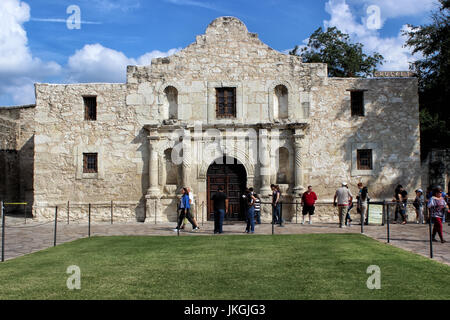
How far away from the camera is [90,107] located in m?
19.1

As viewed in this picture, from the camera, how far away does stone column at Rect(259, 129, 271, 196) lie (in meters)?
17.9

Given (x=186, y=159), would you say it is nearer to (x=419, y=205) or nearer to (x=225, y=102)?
(x=225, y=102)

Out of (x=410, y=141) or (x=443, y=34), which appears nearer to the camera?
(x=410, y=141)

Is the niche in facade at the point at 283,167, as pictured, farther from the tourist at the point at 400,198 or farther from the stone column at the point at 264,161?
the tourist at the point at 400,198

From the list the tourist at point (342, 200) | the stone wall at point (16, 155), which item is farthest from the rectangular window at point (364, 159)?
the stone wall at point (16, 155)

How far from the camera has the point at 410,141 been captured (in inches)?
725

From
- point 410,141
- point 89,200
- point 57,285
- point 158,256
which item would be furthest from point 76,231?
point 410,141

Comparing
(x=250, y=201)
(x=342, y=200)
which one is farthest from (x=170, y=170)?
(x=342, y=200)

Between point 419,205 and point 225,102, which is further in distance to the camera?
point 225,102

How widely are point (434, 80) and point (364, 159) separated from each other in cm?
778

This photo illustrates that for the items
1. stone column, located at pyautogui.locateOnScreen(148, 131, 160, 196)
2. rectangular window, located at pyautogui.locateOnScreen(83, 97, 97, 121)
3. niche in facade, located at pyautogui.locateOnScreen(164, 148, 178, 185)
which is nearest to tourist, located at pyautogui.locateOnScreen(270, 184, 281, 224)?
niche in facade, located at pyautogui.locateOnScreen(164, 148, 178, 185)

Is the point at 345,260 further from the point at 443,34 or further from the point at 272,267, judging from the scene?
the point at 443,34

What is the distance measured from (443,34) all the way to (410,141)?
6.39m

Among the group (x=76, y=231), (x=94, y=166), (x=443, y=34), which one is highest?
(x=443, y=34)
